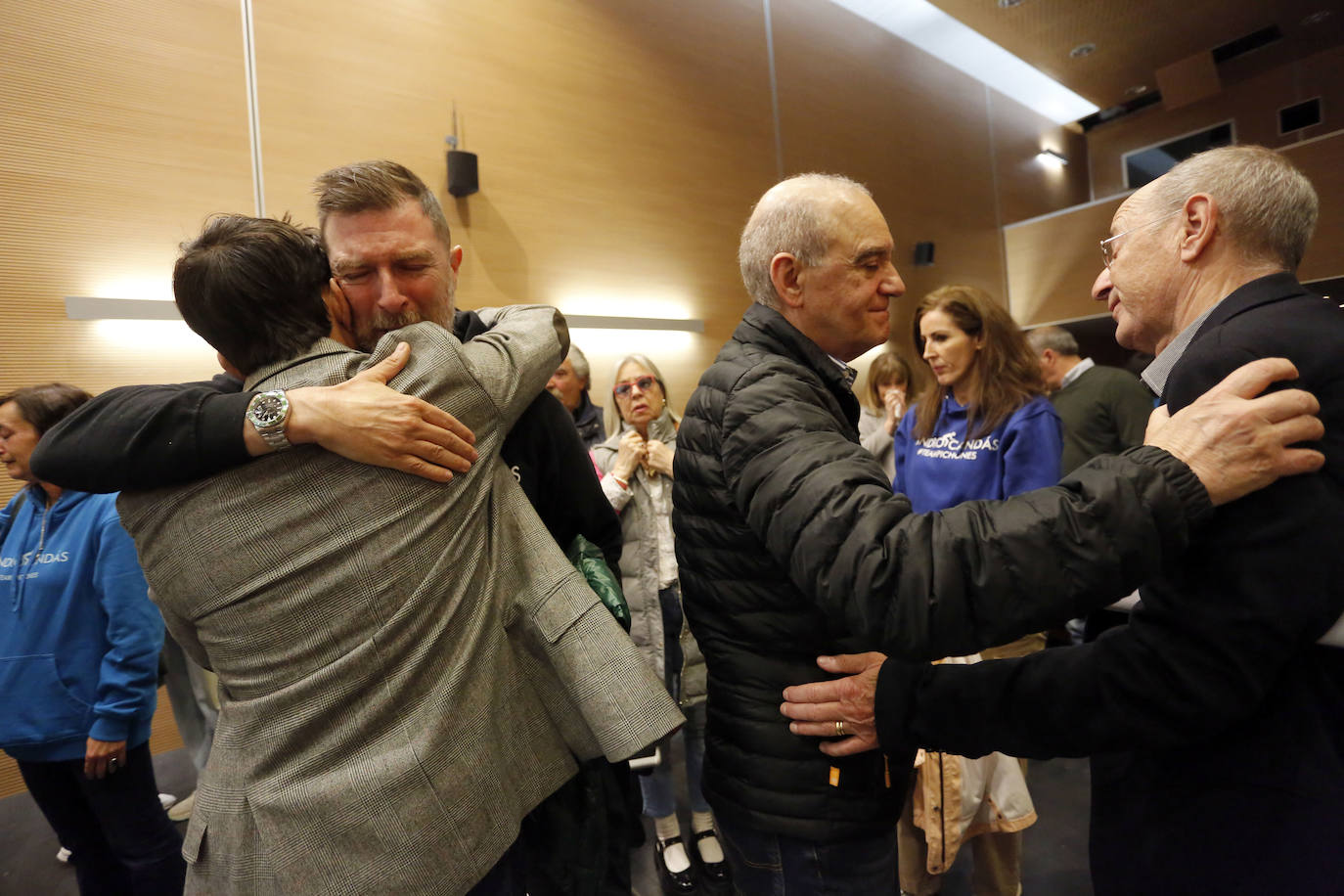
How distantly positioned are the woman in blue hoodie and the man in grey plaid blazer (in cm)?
135

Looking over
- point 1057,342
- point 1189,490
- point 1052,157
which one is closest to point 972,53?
point 1052,157

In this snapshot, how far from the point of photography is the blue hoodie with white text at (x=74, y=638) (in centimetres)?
194

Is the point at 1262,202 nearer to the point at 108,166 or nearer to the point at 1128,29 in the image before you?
the point at 108,166

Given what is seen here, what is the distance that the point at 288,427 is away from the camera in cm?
84

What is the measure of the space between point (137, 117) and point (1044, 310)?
7.96m

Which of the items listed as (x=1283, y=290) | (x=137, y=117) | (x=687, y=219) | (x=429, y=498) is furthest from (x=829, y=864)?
(x=687, y=219)

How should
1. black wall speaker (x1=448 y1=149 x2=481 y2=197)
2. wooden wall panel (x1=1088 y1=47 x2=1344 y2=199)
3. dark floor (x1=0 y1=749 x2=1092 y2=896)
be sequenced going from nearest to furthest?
dark floor (x1=0 y1=749 x2=1092 y2=896)
black wall speaker (x1=448 y1=149 x2=481 y2=197)
wooden wall panel (x1=1088 y1=47 x2=1344 y2=199)

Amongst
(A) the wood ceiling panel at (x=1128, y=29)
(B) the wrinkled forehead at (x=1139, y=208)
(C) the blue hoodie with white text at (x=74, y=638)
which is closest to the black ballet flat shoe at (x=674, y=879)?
(C) the blue hoodie with white text at (x=74, y=638)

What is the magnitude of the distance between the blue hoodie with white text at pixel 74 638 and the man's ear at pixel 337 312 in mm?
1455

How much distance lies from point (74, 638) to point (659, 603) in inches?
71.1

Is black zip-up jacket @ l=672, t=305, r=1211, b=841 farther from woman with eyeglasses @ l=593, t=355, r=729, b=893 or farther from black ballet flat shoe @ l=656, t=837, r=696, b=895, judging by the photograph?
black ballet flat shoe @ l=656, t=837, r=696, b=895

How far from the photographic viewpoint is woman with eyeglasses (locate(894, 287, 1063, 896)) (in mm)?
1834

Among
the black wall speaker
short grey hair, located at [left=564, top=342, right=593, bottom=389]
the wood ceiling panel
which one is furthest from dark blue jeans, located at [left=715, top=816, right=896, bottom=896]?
the wood ceiling panel

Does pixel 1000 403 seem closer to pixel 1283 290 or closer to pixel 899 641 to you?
pixel 1283 290
